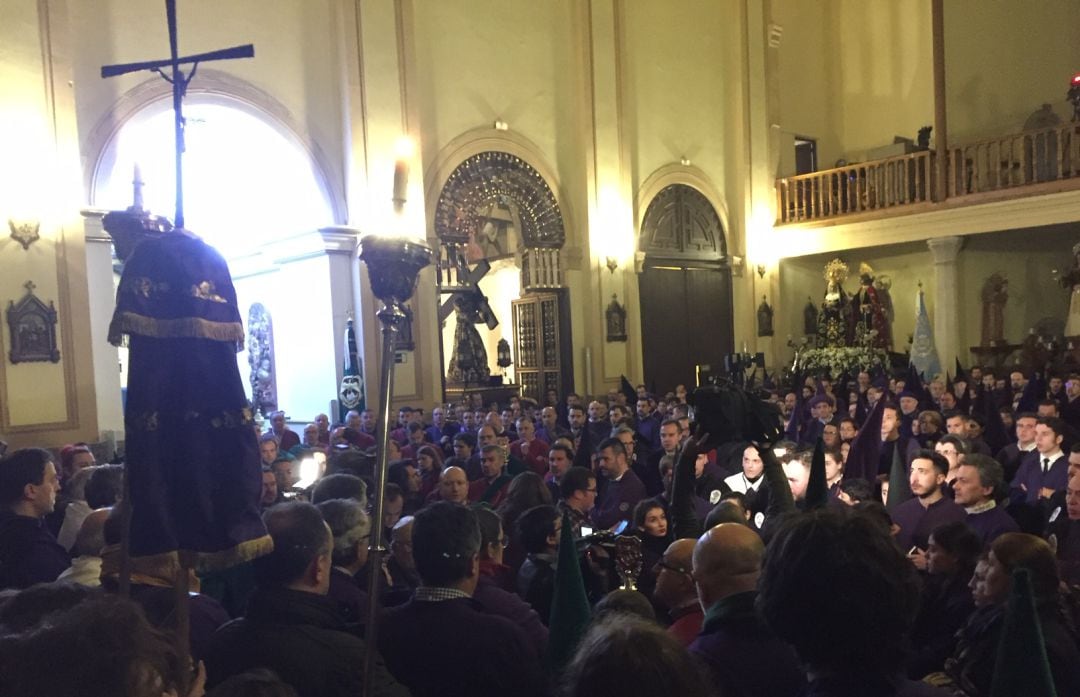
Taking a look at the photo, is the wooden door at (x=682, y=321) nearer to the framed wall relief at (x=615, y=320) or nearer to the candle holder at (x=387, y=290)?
the framed wall relief at (x=615, y=320)

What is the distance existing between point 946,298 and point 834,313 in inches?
96.5

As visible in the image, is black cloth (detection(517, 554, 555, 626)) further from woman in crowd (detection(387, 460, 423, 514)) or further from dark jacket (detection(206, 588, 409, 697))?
woman in crowd (detection(387, 460, 423, 514))

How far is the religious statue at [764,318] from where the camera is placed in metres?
18.0

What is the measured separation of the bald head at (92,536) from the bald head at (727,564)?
8.02 feet

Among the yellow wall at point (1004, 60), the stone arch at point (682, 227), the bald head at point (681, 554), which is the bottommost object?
the bald head at point (681, 554)

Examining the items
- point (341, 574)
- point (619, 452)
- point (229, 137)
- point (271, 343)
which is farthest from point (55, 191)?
point (341, 574)

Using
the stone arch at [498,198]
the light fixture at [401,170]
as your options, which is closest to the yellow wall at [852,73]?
the stone arch at [498,198]

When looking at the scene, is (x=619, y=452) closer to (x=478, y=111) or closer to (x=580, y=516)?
(x=580, y=516)

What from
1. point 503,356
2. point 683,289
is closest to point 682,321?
point 683,289

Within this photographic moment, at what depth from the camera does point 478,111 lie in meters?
14.5

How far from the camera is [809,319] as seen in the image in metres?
18.8

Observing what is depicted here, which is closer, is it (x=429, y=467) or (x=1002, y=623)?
(x=1002, y=623)

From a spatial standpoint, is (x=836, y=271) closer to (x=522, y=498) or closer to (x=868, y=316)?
(x=868, y=316)

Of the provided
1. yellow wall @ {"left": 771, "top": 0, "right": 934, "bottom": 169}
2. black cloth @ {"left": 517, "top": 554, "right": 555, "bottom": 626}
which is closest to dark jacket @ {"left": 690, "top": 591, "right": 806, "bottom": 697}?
black cloth @ {"left": 517, "top": 554, "right": 555, "bottom": 626}
